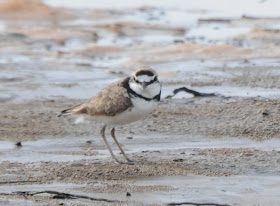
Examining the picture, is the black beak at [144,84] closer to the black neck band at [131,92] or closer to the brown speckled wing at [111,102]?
the black neck band at [131,92]

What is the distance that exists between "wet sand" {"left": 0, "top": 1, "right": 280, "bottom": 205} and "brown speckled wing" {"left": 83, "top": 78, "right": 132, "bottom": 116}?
1.39 ft

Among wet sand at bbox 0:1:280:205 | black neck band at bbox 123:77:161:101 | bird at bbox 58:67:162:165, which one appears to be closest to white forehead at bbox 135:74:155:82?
bird at bbox 58:67:162:165

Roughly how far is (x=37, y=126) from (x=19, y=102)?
1425 millimetres

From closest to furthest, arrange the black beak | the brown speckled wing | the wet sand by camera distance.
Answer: the wet sand
the black beak
the brown speckled wing

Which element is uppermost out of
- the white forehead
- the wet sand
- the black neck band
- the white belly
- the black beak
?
the white forehead

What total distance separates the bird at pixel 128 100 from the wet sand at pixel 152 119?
1.17ft

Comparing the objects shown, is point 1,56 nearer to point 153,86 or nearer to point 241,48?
point 241,48

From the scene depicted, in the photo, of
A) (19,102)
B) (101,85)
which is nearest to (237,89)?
(101,85)

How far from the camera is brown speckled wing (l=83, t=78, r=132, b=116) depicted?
8320 mm

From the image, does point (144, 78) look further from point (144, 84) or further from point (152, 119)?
point (152, 119)

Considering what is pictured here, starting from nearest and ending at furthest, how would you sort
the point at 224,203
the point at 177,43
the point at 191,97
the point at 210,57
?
the point at 224,203 → the point at 191,97 → the point at 210,57 → the point at 177,43

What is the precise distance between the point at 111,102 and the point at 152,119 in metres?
1.47

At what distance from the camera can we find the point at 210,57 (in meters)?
13.8

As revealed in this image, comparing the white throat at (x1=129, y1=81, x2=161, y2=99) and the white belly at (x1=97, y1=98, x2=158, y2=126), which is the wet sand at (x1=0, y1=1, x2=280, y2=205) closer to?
the white belly at (x1=97, y1=98, x2=158, y2=126)
